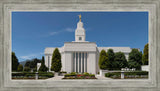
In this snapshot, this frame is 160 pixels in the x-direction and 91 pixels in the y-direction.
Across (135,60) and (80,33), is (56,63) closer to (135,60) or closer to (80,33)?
(80,33)

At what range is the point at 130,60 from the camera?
74.7 ft

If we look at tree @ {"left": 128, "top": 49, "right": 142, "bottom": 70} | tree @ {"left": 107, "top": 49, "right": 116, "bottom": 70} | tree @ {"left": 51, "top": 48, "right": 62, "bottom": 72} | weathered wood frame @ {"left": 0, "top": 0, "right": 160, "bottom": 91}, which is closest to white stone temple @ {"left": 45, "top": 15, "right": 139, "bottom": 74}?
tree @ {"left": 107, "top": 49, "right": 116, "bottom": 70}

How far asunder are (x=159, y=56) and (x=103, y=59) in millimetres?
13629

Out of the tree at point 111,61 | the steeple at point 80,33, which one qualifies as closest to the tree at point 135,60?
the tree at point 111,61

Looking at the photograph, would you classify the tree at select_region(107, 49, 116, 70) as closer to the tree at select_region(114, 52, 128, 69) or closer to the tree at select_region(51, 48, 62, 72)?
the tree at select_region(114, 52, 128, 69)

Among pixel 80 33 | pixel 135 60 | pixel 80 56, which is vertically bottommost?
pixel 135 60

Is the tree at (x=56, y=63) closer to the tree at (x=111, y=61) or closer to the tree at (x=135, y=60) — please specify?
the tree at (x=111, y=61)

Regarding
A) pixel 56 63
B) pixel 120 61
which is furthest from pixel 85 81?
pixel 120 61

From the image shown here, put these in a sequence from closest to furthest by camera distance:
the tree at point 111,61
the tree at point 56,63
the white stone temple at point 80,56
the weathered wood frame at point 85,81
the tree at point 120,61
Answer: the weathered wood frame at point 85,81, the tree at point 56,63, the tree at point 111,61, the tree at point 120,61, the white stone temple at point 80,56

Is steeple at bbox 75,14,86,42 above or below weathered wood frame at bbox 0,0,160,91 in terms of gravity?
above

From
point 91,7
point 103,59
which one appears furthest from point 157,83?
point 103,59

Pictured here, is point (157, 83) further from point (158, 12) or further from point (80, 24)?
point (80, 24)

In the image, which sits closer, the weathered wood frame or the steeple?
the weathered wood frame

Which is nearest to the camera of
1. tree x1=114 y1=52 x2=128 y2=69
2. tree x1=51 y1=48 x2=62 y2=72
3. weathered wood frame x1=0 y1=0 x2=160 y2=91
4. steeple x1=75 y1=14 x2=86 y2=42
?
weathered wood frame x1=0 y1=0 x2=160 y2=91
